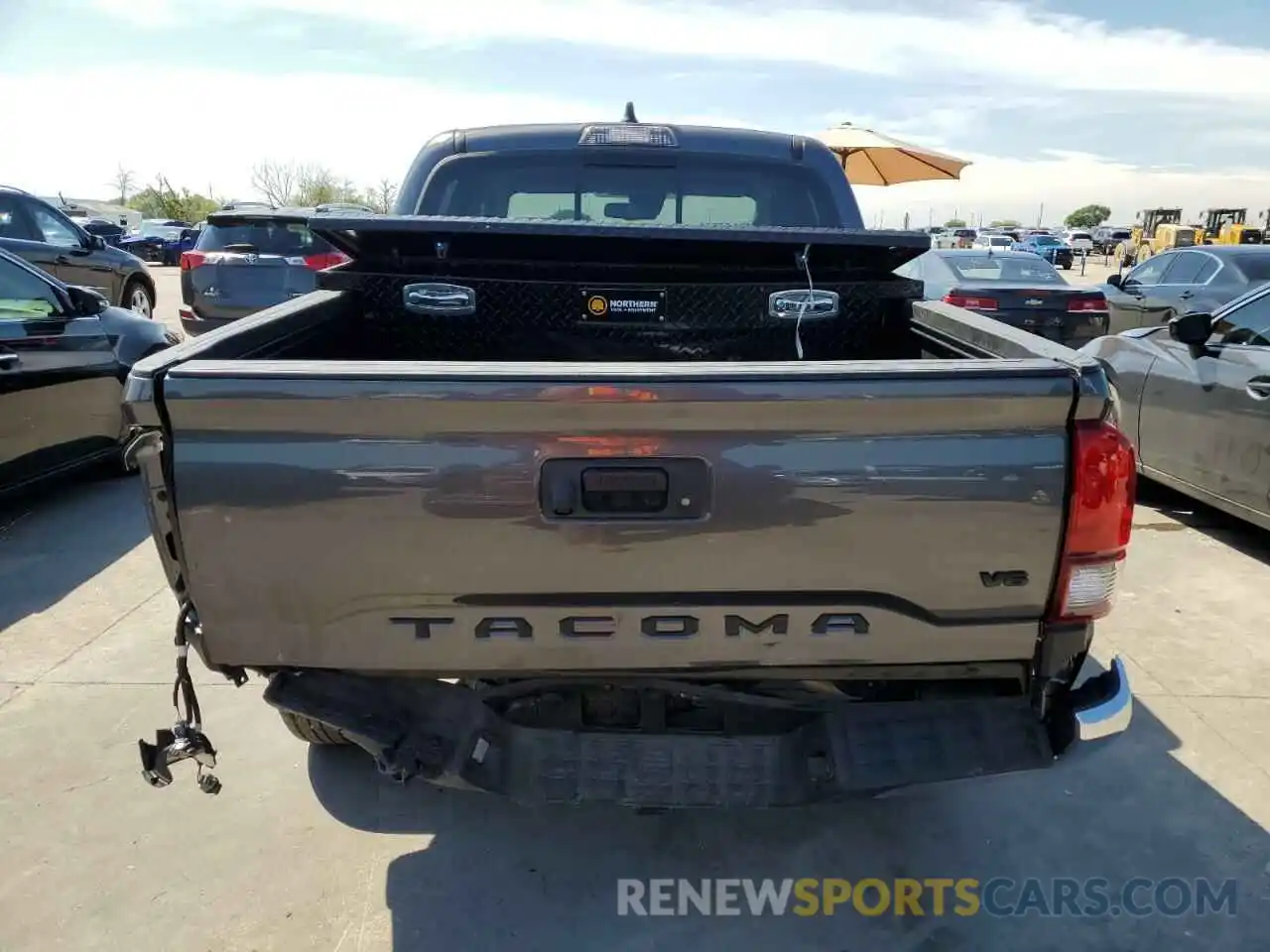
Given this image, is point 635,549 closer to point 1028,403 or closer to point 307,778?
point 1028,403

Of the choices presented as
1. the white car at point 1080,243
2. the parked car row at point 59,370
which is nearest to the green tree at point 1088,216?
the white car at point 1080,243

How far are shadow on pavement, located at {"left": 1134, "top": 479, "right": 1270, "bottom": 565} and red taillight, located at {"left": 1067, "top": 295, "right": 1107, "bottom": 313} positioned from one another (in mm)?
3933

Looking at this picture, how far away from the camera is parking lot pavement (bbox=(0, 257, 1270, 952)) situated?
2.56 metres

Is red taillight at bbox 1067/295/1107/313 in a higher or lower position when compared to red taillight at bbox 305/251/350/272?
lower

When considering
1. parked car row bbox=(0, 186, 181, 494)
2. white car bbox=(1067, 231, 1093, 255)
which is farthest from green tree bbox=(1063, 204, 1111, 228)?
parked car row bbox=(0, 186, 181, 494)

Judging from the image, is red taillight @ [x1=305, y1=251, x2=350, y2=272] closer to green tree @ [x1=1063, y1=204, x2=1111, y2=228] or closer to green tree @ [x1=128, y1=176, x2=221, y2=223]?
green tree @ [x1=128, y1=176, x2=221, y2=223]

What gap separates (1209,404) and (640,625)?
15.1 feet

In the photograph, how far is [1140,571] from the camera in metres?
5.17

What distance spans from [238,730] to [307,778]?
0.48 meters

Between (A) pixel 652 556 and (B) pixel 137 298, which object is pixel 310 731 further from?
(B) pixel 137 298

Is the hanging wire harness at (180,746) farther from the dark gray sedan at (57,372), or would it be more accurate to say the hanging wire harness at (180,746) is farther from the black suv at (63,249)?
the black suv at (63,249)

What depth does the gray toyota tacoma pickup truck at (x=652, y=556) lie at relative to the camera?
1.97 meters

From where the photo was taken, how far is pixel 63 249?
11148 mm

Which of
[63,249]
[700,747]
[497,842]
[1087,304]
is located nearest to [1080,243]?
[1087,304]
